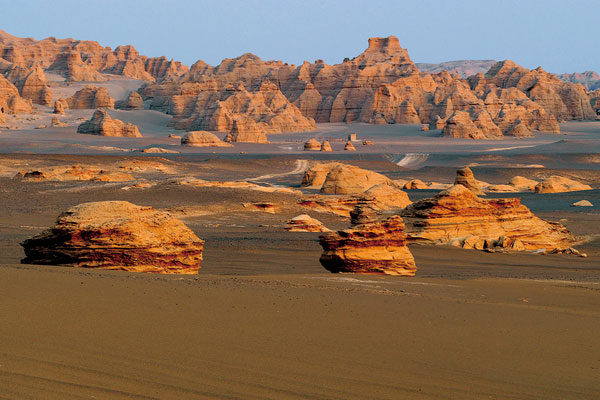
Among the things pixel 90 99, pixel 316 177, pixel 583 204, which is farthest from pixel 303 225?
pixel 90 99

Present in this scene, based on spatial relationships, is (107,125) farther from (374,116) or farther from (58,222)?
(58,222)

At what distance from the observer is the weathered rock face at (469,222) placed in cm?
1619

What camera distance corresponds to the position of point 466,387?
4688mm

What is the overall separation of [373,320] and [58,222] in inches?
160

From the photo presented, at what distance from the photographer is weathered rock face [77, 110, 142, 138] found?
256 feet

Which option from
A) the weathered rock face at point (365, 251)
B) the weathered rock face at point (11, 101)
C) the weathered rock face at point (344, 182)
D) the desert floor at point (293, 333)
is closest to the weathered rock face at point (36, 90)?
the weathered rock face at point (11, 101)

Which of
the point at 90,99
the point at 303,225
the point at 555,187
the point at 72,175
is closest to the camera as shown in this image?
the point at 303,225

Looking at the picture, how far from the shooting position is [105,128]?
3068 inches

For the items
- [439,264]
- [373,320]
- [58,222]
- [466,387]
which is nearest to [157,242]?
[58,222]

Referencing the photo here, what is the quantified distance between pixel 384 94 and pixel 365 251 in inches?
3675

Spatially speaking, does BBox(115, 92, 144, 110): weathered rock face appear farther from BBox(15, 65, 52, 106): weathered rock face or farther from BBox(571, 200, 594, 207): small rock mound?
BBox(571, 200, 594, 207): small rock mound

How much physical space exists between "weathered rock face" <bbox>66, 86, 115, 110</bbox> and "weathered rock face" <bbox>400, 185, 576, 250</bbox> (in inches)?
3788

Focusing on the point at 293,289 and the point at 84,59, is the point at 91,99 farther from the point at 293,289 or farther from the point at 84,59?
the point at 293,289

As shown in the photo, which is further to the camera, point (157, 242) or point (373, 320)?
point (157, 242)
